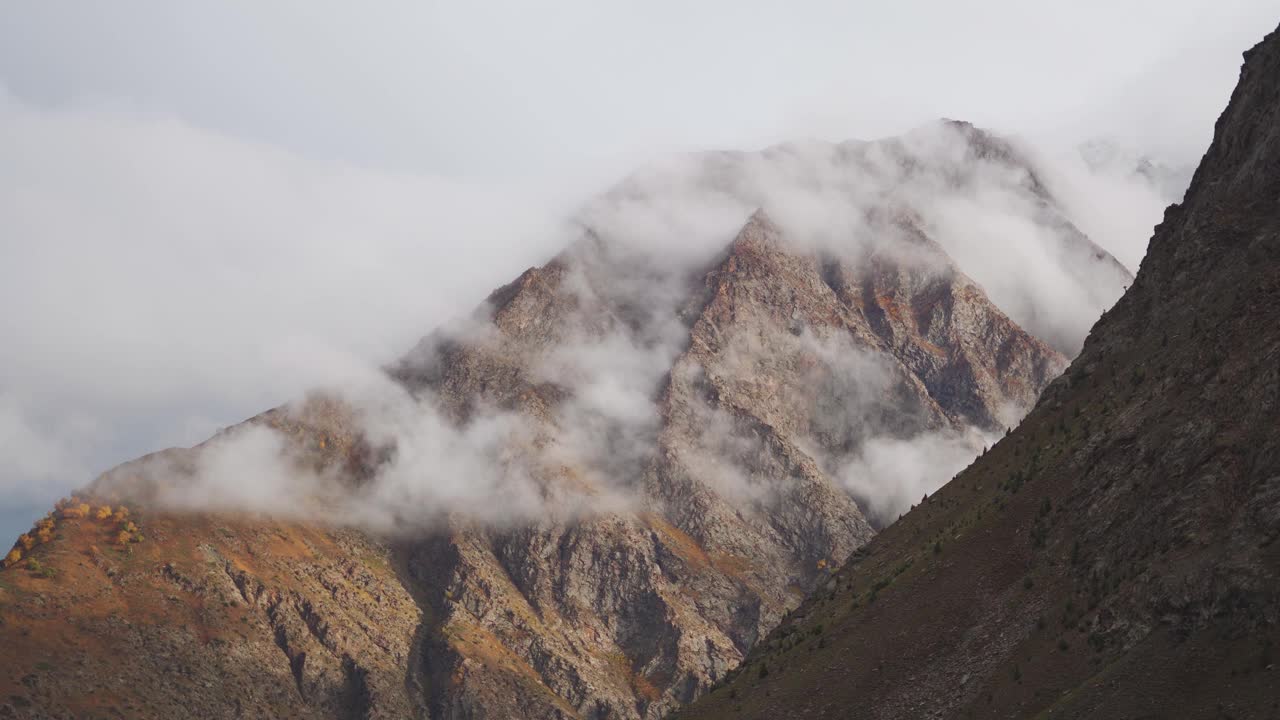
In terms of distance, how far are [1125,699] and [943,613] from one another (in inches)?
986

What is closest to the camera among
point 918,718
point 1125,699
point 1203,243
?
point 1125,699

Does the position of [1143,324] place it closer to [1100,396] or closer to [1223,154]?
[1100,396]

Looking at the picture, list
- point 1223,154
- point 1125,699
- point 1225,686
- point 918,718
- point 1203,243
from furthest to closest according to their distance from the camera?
point 1223,154 < point 1203,243 < point 918,718 < point 1125,699 < point 1225,686

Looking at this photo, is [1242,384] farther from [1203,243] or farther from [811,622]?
[811,622]

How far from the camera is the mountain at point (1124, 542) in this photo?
1928 inches

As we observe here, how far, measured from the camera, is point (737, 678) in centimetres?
9519

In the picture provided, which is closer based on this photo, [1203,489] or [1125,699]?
[1125,699]

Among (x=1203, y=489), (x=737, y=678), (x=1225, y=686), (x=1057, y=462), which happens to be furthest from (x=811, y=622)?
(x=1225, y=686)

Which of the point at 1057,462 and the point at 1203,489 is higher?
the point at 1057,462

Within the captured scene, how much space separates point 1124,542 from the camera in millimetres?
60344

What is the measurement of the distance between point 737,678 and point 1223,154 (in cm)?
6005

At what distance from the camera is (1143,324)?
83.1m

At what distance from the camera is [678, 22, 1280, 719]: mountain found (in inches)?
1928

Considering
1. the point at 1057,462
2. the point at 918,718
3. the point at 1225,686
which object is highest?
the point at 1057,462
